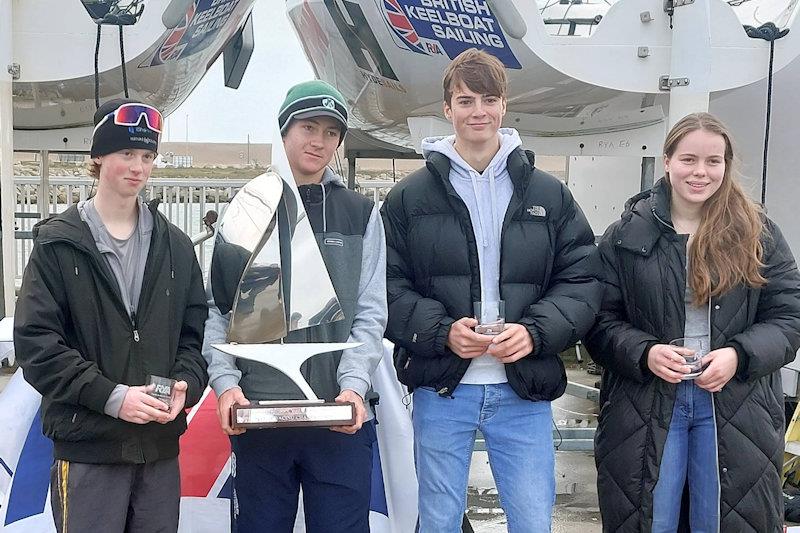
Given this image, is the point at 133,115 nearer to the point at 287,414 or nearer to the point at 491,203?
the point at 287,414

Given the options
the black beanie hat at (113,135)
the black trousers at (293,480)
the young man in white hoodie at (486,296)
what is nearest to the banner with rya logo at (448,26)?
the young man in white hoodie at (486,296)

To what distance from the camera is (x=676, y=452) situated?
95.3 inches

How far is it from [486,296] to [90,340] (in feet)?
3.44

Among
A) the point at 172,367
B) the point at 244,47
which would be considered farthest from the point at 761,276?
the point at 244,47

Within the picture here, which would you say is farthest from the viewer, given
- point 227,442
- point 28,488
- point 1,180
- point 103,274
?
point 1,180

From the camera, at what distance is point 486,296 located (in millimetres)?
2385

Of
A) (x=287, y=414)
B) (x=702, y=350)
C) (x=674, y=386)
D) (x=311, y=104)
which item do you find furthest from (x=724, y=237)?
(x=287, y=414)

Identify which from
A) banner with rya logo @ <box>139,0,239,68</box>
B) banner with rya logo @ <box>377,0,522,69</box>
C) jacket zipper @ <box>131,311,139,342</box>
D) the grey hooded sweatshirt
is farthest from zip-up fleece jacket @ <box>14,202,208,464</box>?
banner with rya logo @ <box>377,0,522,69</box>

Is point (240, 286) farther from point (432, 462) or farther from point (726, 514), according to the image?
point (726, 514)

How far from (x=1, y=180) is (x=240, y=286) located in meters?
2.14

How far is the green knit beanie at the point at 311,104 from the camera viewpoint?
2.22 meters

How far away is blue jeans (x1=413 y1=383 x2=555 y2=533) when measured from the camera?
7.73 ft

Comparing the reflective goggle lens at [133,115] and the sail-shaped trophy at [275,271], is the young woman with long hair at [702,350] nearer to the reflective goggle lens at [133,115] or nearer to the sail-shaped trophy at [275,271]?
the sail-shaped trophy at [275,271]

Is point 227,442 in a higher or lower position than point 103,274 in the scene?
lower
